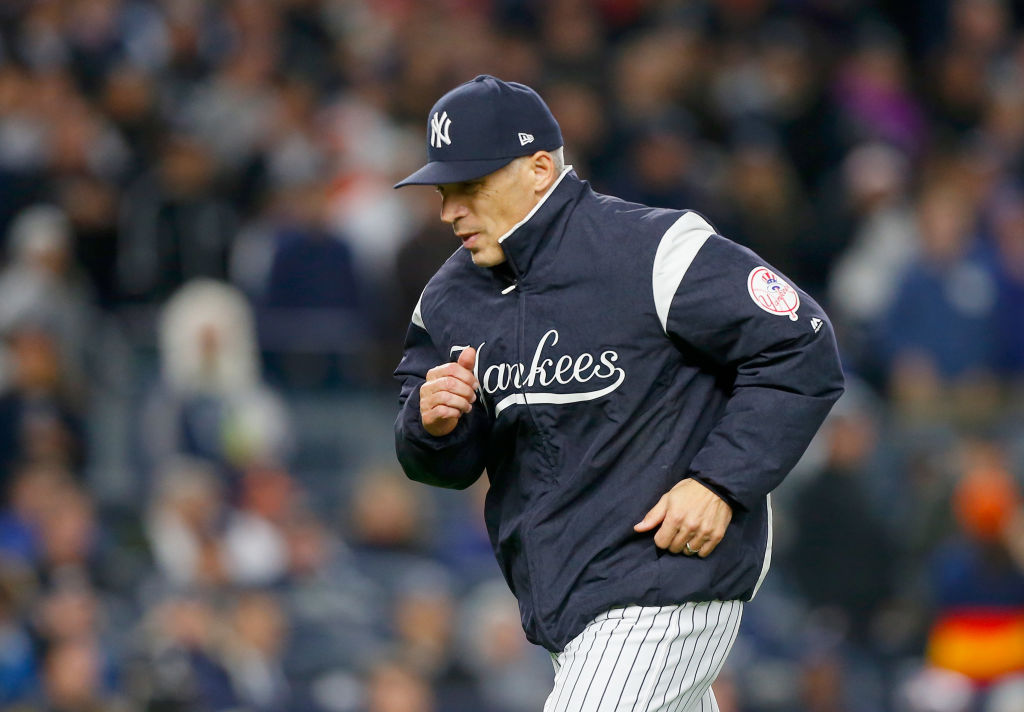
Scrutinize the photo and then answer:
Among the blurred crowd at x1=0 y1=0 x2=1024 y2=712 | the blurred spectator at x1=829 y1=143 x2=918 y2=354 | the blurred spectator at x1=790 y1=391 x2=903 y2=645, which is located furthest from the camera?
the blurred spectator at x1=829 y1=143 x2=918 y2=354

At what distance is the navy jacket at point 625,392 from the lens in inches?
152

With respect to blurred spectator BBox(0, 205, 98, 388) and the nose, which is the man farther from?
blurred spectator BBox(0, 205, 98, 388)

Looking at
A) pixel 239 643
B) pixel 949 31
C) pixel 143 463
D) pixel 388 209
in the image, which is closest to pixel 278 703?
pixel 239 643

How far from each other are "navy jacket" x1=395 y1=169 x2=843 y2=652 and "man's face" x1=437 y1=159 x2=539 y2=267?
0.13ft

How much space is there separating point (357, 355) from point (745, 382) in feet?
21.5

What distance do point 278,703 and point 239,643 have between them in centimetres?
40

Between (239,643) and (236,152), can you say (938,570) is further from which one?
(236,152)

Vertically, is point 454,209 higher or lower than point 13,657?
higher

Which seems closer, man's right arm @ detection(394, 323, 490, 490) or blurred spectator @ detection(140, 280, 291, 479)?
man's right arm @ detection(394, 323, 490, 490)

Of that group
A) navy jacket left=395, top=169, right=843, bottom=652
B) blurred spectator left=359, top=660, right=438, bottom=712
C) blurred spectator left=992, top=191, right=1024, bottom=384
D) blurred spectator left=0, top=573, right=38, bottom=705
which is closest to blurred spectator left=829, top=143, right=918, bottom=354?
blurred spectator left=992, top=191, right=1024, bottom=384

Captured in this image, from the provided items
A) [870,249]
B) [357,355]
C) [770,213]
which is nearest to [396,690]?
[357,355]

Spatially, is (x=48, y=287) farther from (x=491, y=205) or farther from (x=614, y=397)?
(x=614, y=397)

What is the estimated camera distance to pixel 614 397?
3979 millimetres

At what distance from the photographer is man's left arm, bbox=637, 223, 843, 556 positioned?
151 inches
